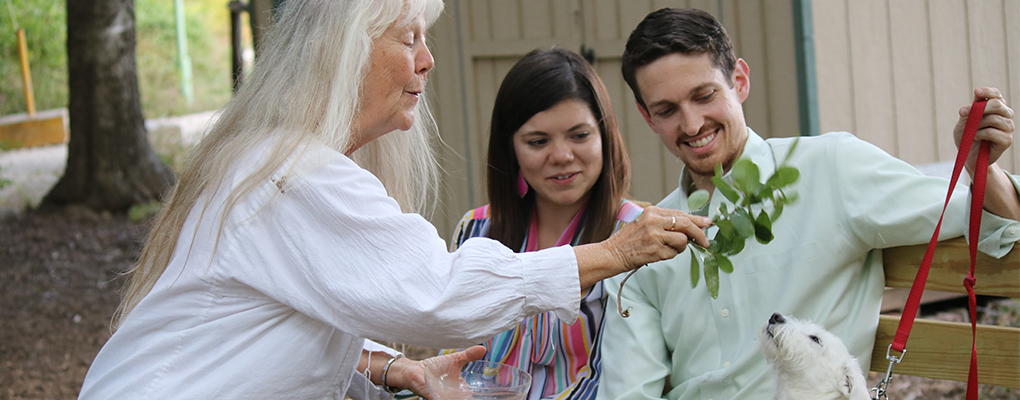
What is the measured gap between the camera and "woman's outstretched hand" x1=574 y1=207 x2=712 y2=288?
1928 millimetres

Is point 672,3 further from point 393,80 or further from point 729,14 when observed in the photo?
point 393,80

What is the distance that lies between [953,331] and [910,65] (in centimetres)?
330

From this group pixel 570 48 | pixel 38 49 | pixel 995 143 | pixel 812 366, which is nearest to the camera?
pixel 812 366

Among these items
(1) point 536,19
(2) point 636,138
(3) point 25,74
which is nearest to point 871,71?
(2) point 636,138

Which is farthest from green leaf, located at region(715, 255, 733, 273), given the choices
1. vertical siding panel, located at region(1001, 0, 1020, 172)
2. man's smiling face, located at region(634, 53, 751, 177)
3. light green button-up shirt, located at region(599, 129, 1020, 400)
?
vertical siding panel, located at region(1001, 0, 1020, 172)

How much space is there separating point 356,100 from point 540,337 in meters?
1.19

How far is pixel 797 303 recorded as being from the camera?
7.31ft

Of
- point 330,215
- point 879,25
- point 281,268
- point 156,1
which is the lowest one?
point 281,268

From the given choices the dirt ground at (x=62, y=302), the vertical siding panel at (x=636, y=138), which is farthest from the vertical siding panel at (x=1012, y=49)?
the vertical siding panel at (x=636, y=138)

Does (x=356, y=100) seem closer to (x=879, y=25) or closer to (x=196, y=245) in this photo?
(x=196, y=245)

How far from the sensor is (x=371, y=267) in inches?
71.7

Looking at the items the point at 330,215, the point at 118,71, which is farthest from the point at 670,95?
the point at 118,71

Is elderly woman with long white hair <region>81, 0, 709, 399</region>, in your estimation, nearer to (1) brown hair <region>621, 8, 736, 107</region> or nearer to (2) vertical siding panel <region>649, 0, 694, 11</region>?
(1) brown hair <region>621, 8, 736, 107</region>

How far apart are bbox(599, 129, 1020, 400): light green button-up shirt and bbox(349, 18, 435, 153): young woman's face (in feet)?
3.10
